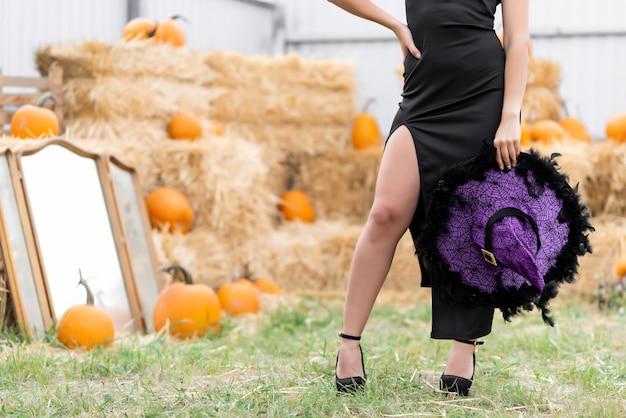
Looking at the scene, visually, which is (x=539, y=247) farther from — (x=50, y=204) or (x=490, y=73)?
(x=50, y=204)

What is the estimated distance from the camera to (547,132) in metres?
5.02

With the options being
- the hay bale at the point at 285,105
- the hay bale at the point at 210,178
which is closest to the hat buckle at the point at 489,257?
the hay bale at the point at 210,178

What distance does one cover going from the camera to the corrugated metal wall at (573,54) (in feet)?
19.8

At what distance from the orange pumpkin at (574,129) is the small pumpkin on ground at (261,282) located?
2.08 m

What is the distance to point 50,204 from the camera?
332cm

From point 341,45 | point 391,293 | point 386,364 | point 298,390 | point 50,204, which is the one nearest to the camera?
point 298,390

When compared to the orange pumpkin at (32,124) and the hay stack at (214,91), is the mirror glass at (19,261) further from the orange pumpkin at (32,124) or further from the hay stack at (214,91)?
the hay stack at (214,91)

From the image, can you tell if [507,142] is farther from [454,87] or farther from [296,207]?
[296,207]

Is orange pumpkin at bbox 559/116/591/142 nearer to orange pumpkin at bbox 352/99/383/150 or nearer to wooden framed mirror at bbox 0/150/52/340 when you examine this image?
orange pumpkin at bbox 352/99/383/150

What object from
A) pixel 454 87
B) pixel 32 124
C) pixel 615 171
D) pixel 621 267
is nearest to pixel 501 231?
pixel 454 87

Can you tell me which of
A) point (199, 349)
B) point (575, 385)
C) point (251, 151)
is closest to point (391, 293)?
point (251, 151)

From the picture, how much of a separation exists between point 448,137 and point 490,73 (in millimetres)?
193

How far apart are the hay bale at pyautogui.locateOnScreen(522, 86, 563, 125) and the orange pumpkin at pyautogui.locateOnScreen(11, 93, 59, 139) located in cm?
289

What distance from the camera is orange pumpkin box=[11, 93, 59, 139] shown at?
3578 millimetres
